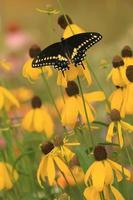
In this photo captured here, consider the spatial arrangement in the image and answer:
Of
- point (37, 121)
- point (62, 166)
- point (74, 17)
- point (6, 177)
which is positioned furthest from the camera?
point (74, 17)

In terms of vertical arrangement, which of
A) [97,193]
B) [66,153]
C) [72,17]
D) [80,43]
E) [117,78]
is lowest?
[97,193]

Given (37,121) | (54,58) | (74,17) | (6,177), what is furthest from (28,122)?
(74,17)

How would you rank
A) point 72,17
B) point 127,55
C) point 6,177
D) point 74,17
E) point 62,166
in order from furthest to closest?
point 74,17, point 72,17, point 6,177, point 127,55, point 62,166

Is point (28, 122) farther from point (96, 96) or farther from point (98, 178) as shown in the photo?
point (98, 178)

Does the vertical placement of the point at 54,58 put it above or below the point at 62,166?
above

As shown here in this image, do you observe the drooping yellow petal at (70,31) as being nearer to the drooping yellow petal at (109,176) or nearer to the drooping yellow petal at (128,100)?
the drooping yellow petal at (128,100)

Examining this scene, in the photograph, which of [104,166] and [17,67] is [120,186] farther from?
[17,67]

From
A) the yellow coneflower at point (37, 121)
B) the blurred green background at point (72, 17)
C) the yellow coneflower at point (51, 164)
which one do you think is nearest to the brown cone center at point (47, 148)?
the yellow coneflower at point (51, 164)

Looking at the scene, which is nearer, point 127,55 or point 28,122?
point 127,55

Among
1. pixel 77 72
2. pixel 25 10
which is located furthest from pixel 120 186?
pixel 25 10
